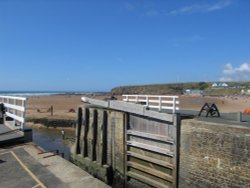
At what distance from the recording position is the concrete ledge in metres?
14.9

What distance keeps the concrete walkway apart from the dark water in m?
9.14

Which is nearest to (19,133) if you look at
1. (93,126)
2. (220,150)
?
(93,126)

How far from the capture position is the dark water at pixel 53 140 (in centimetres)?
2564

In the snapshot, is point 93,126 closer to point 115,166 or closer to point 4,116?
point 115,166

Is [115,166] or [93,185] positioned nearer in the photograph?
[93,185]

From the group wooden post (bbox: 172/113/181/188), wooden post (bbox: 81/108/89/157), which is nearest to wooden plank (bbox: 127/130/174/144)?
wooden post (bbox: 172/113/181/188)

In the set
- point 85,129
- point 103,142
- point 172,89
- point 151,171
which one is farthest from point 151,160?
point 172,89

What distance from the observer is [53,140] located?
29734mm

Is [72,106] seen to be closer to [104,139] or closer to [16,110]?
[16,110]

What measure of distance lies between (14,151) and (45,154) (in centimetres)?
143

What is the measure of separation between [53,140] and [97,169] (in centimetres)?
1511

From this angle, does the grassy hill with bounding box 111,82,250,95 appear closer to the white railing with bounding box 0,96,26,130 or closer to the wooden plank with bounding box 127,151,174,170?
the white railing with bounding box 0,96,26,130

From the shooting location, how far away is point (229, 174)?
32.5 ft

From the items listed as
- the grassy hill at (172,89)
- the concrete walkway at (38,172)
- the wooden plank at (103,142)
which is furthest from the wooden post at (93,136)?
the grassy hill at (172,89)
